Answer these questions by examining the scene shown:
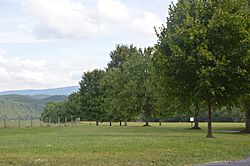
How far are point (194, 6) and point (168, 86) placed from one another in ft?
19.5

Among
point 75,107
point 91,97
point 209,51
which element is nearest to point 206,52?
point 209,51

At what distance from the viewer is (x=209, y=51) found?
28.0m

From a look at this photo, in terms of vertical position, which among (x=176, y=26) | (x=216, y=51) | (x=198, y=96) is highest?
(x=176, y=26)

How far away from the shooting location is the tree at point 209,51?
1091 inches

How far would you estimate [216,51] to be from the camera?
92.7ft

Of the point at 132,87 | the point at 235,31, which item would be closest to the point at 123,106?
the point at 132,87

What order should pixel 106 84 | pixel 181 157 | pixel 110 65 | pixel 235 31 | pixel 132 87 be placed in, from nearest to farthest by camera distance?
pixel 181 157 < pixel 235 31 < pixel 132 87 < pixel 106 84 < pixel 110 65

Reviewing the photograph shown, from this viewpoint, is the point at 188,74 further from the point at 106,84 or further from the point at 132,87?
the point at 106,84

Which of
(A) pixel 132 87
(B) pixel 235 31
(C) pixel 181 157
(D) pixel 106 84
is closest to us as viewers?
(C) pixel 181 157

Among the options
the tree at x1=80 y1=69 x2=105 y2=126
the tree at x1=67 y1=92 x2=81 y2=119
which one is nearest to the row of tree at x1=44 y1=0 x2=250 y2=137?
the tree at x1=80 y1=69 x2=105 y2=126

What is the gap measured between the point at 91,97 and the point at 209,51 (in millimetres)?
60152

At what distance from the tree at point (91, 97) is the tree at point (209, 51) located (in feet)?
182

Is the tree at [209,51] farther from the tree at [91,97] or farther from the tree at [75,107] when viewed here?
the tree at [75,107]

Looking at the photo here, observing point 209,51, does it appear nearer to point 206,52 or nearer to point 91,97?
point 206,52
